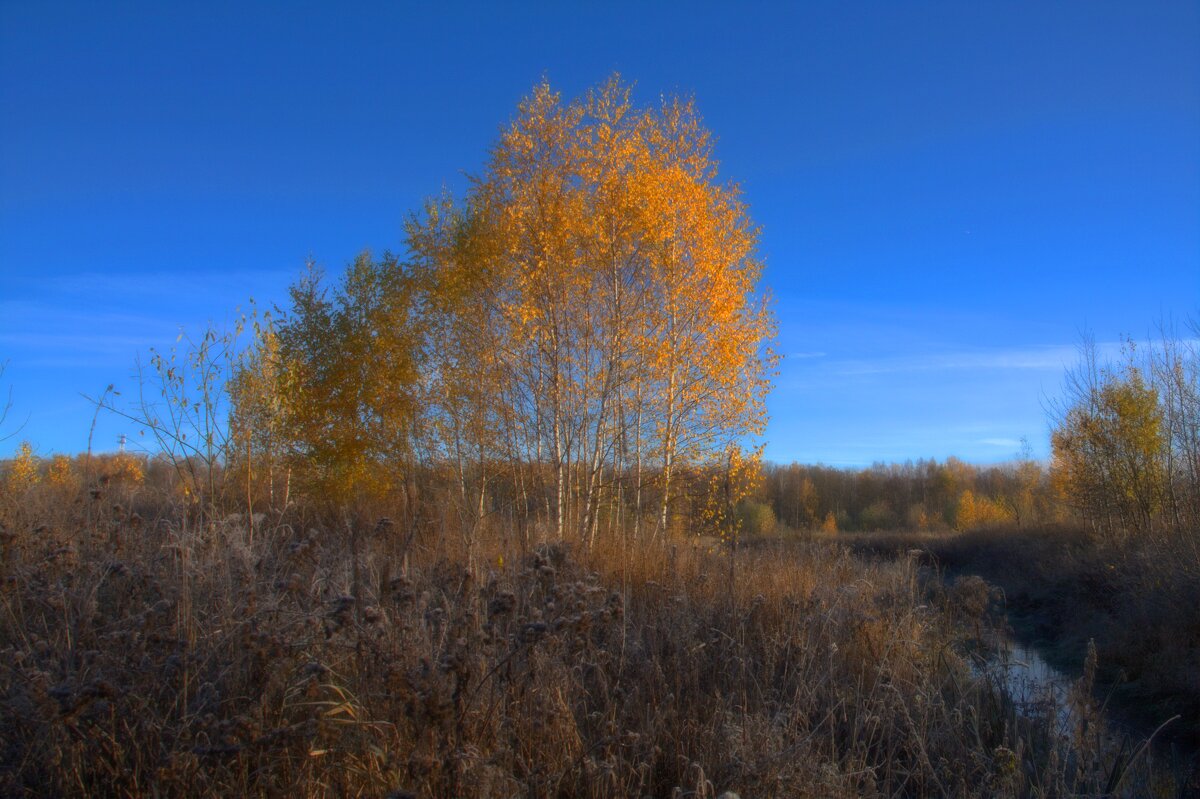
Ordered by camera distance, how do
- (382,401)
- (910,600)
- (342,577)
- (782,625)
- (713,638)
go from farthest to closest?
(382,401) < (910,600) < (782,625) < (713,638) < (342,577)

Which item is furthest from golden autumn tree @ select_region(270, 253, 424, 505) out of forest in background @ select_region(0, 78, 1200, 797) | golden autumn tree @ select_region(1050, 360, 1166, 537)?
golden autumn tree @ select_region(1050, 360, 1166, 537)

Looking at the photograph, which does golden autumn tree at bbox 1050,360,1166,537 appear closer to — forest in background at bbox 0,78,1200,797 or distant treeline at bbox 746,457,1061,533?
forest in background at bbox 0,78,1200,797

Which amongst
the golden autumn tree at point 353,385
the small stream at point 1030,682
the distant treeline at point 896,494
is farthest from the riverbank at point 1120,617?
the distant treeline at point 896,494

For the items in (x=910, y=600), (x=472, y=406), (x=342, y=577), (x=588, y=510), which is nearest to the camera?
(x=342, y=577)

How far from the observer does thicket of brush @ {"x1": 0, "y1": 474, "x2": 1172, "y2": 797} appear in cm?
290

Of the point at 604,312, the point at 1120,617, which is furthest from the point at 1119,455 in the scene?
the point at 604,312

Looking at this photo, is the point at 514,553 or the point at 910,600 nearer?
the point at 514,553

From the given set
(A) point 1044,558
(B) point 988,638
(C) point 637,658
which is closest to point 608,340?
(B) point 988,638

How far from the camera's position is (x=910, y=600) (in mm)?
8633

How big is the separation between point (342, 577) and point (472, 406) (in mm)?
9711

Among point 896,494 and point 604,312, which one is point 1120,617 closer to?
point 604,312

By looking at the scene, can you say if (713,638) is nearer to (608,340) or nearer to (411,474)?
(608,340)

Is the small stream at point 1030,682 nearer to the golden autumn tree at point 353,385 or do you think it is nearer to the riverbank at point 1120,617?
the riverbank at point 1120,617

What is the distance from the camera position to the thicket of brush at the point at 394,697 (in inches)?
114
